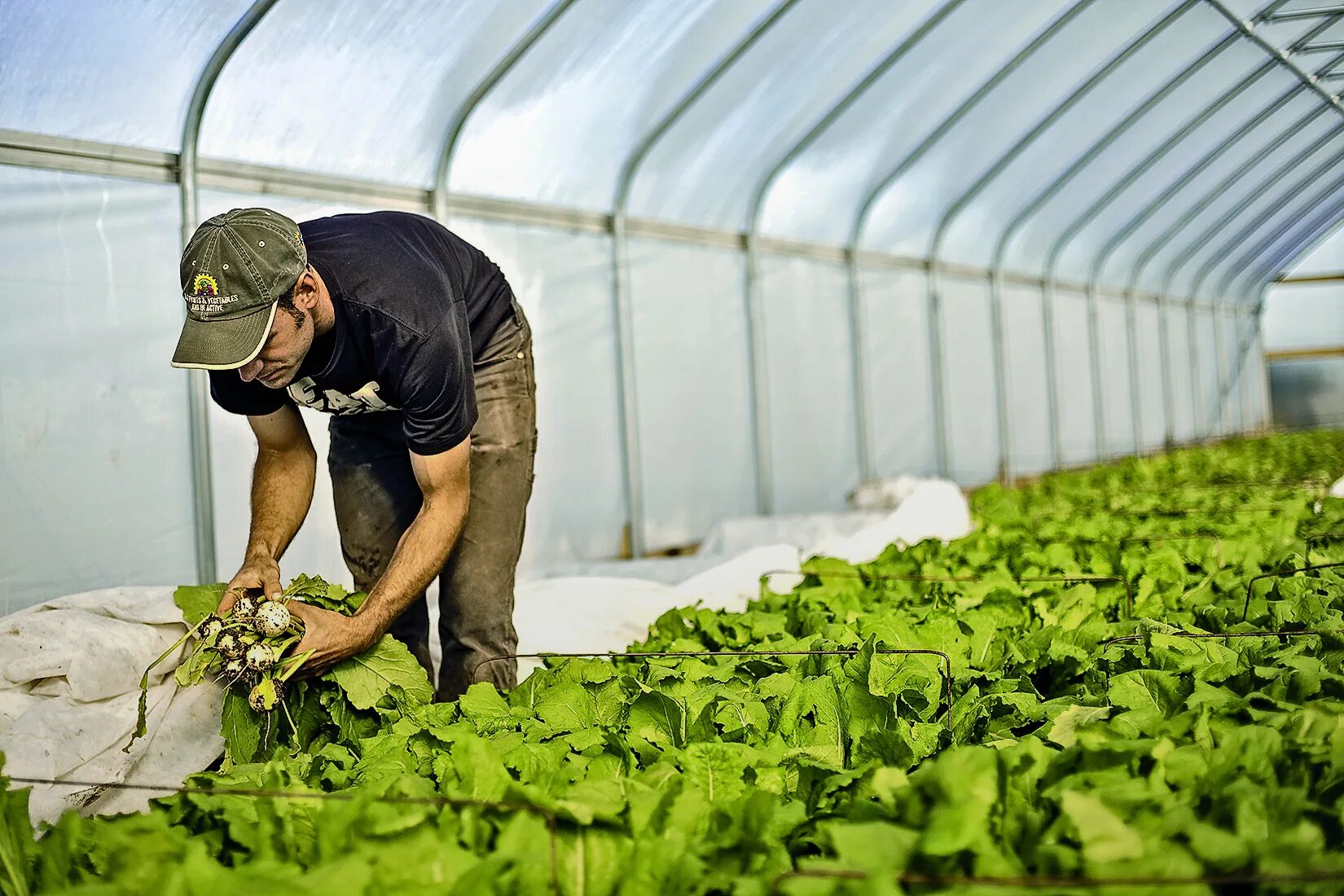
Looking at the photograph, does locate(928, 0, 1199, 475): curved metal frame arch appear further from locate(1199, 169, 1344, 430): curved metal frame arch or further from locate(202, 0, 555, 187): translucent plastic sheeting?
locate(1199, 169, 1344, 430): curved metal frame arch

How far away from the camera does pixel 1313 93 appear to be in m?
11.2

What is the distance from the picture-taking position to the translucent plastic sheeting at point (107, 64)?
393 centimetres

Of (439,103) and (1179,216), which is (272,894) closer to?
(439,103)

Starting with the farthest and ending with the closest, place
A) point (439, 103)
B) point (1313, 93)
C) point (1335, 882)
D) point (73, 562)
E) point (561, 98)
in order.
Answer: point (1313, 93) → point (561, 98) → point (439, 103) → point (73, 562) → point (1335, 882)

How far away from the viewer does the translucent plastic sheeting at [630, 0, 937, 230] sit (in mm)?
6512

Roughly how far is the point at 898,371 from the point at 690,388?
2877 mm

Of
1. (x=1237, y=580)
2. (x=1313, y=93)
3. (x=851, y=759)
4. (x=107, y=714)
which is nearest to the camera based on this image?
(x=851, y=759)

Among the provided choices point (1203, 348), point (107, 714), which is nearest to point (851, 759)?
point (107, 714)

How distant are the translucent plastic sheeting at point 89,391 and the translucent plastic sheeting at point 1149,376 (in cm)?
1272

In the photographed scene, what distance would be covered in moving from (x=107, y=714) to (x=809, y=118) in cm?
562

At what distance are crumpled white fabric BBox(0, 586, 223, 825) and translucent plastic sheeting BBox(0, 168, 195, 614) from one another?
3.65 feet

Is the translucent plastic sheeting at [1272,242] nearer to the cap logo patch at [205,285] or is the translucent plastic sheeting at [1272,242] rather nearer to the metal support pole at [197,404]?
the metal support pole at [197,404]

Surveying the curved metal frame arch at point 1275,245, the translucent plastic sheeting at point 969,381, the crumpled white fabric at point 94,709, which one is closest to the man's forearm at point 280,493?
the crumpled white fabric at point 94,709

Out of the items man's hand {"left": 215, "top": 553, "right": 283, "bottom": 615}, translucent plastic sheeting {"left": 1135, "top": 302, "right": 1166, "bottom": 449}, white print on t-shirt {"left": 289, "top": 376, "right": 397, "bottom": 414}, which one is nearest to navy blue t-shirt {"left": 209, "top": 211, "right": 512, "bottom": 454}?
white print on t-shirt {"left": 289, "top": 376, "right": 397, "bottom": 414}
